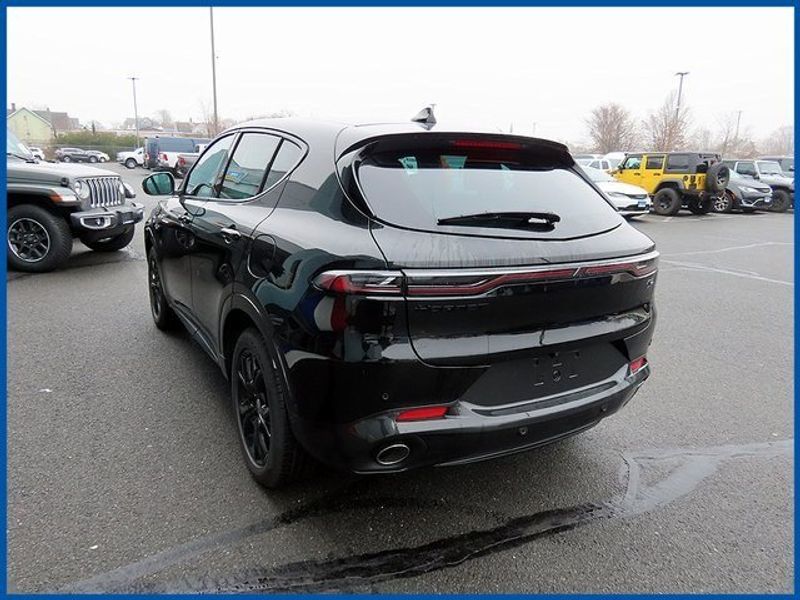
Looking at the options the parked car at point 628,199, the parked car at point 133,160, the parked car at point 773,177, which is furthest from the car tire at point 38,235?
the parked car at point 133,160

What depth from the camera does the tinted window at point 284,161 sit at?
2.61m

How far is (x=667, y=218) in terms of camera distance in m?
17.1

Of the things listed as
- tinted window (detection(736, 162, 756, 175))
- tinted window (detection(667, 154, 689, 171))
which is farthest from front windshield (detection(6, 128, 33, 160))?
tinted window (detection(736, 162, 756, 175))

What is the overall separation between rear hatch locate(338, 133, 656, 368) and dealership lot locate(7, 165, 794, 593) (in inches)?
33.2

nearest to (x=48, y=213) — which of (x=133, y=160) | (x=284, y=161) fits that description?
(x=284, y=161)

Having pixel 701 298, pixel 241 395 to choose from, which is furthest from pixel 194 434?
pixel 701 298

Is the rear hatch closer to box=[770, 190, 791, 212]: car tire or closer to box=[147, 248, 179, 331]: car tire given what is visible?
box=[147, 248, 179, 331]: car tire

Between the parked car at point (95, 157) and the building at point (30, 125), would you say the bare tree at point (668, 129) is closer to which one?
the parked car at point (95, 157)

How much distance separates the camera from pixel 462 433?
206 centimetres

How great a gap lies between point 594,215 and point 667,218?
16.4m

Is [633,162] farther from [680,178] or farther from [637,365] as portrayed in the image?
[637,365]

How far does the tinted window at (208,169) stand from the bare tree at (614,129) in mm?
55903

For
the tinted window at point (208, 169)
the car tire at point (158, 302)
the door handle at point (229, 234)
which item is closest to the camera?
the door handle at point (229, 234)

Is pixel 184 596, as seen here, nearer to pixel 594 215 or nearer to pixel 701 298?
pixel 594 215
